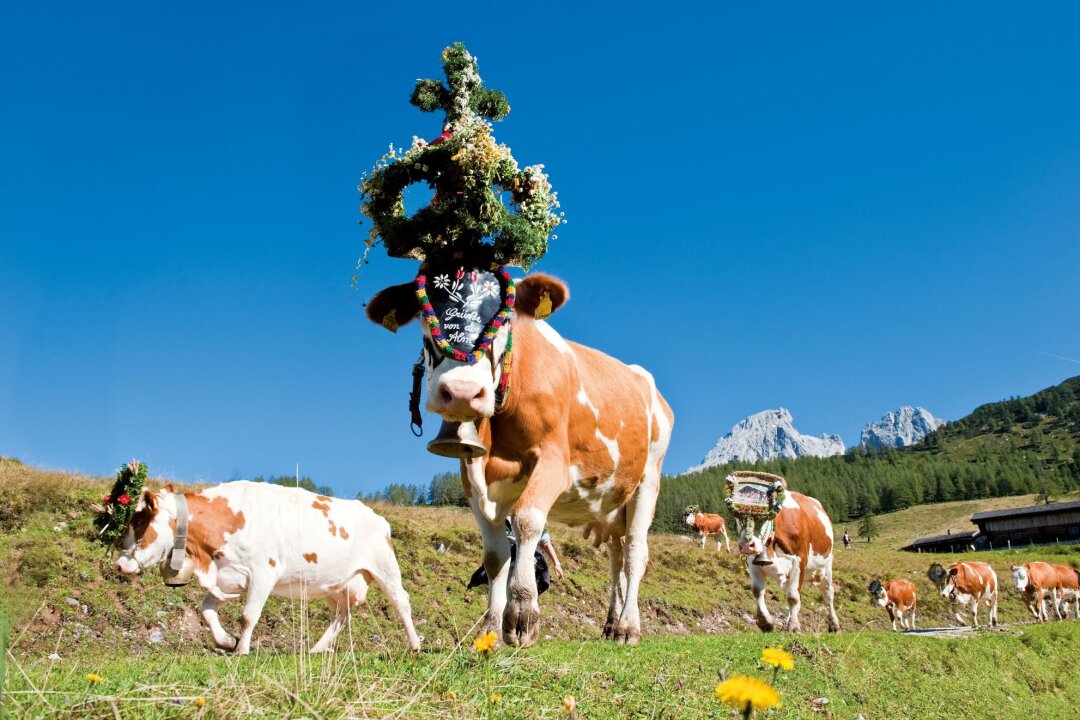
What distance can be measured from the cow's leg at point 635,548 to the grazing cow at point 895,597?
52.5 feet

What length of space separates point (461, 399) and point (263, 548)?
17.4 feet

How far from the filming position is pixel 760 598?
13633mm

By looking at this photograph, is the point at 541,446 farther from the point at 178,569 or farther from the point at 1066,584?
the point at 1066,584

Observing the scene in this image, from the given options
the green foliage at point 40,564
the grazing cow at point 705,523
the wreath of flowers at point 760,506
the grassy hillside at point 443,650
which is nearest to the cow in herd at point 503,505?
the wreath of flowers at point 760,506

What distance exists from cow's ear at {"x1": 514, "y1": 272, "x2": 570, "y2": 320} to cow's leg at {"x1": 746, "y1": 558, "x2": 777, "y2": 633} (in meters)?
8.48

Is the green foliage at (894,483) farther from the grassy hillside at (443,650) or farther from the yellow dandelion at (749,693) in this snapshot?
the yellow dandelion at (749,693)

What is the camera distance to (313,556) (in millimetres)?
10047

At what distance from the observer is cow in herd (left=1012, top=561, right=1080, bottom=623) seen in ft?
85.0

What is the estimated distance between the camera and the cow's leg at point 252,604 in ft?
28.6

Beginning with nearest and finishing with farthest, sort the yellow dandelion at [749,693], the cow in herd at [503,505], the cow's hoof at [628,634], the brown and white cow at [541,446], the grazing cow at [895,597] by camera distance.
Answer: the yellow dandelion at [749,693], the brown and white cow at [541,446], the cow in herd at [503,505], the cow's hoof at [628,634], the grazing cow at [895,597]

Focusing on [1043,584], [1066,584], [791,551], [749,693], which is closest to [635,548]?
[749,693]

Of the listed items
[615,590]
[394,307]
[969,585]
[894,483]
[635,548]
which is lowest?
[969,585]

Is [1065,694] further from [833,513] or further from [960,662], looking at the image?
[833,513]

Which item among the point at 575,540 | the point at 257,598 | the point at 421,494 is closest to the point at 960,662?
the point at 257,598
